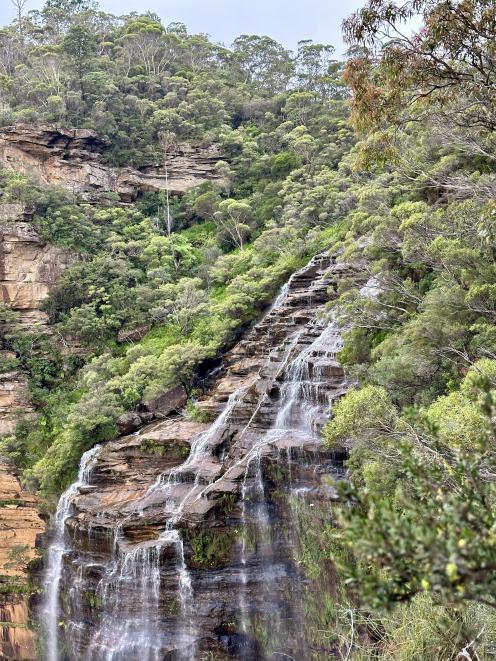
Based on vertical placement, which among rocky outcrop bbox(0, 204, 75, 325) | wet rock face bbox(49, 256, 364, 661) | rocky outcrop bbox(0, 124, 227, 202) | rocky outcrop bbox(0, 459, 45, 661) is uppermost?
rocky outcrop bbox(0, 124, 227, 202)

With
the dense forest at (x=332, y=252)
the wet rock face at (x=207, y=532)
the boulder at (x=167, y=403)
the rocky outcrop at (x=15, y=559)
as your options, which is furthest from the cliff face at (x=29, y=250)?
the boulder at (x=167, y=403)

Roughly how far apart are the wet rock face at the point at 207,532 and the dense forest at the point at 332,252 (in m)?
0.90

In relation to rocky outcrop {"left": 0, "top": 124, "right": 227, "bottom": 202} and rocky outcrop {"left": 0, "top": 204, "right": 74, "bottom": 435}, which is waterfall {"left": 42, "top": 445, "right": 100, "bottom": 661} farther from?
rocky outcrop {"left": 0, "top": 124, "right": 227, "bottom": 202}

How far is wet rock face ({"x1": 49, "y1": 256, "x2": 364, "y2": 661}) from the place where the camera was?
1232cm

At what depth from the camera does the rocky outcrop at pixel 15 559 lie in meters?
16.7

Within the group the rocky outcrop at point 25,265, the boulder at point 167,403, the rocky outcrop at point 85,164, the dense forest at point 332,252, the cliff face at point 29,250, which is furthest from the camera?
the rocky outcrop at point 85,164

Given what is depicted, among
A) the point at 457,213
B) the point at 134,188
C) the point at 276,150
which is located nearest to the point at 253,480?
the point at 457,213

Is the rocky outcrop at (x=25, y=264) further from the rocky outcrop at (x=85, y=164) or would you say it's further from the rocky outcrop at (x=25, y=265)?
the rocky outcrop at (x=85, y=164)

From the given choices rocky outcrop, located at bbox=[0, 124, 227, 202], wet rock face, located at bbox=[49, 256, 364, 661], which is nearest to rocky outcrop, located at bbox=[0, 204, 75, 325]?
rocky outcrop, located at bbox=[0, 124, 227, 202]

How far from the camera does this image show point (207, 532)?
41.8 ft

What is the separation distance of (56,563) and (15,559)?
2.60 meters

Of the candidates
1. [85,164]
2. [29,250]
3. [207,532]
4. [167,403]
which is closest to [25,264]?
[29,250]

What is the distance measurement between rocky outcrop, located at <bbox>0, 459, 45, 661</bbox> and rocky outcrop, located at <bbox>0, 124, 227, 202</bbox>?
18.1 m

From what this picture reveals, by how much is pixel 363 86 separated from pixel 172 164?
102ft
